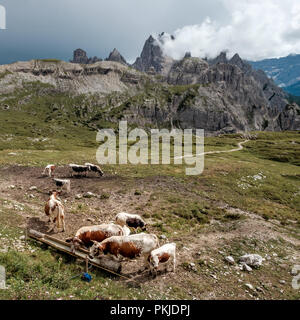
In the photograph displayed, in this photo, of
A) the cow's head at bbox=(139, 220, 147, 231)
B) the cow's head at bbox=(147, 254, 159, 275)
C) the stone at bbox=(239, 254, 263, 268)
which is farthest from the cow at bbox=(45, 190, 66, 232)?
the stone at bbox=(239, 254, 263, 268)

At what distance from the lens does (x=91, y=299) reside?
28.7 feet

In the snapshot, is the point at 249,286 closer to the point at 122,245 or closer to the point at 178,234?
the point at 178,234

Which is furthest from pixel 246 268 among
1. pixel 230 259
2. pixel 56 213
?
pixel 56 213

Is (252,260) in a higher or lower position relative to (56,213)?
lower

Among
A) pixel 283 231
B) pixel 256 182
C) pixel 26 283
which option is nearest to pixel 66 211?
pixel 26 283

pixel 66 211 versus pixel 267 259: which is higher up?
pixel 66 211

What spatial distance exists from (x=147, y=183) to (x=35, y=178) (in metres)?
16.0

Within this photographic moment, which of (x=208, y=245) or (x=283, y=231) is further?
(x=283, y=231)

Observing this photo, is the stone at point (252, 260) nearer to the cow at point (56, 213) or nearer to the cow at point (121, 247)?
the cow at point (121, 247)

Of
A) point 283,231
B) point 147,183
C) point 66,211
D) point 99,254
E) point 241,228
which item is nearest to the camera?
point 99,254

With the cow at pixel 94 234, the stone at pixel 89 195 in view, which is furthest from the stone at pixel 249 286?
the stone at pixel 89 195

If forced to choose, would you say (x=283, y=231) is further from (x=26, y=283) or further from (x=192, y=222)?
(x=26, y=283)

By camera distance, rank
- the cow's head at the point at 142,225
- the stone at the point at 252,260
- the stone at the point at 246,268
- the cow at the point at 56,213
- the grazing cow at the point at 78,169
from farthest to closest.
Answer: the grazing cow at the point at 78,169 → the cow's head at the point at 142,225 → the cow at the point at 56,213 → the stone at the point at 252,260 → the stone at the point at 246,268

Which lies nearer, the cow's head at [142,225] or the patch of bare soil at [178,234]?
the patch of bare soil at [178,234]
